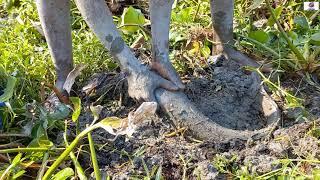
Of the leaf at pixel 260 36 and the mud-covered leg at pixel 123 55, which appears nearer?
the mud-covered leg at pixel 123 55

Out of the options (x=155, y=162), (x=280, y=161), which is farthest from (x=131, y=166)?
(x=280, y=161)

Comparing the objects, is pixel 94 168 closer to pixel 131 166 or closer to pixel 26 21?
pixel 131 166

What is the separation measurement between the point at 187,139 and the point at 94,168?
1.29ft

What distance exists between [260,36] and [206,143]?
0.76 m

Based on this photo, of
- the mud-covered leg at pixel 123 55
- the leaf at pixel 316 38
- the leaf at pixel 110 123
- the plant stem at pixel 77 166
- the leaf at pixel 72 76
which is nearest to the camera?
the leaf at pixel 110 123

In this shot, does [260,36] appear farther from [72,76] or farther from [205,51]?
[72,76]

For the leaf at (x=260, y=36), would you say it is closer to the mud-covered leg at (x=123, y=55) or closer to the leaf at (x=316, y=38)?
the leaf at (x=316, y=38)

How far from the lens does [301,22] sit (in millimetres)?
2875

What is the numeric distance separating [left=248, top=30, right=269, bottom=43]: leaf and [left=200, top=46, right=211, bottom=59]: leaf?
0.20 metres

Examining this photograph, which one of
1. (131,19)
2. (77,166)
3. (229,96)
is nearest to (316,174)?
(229,96)

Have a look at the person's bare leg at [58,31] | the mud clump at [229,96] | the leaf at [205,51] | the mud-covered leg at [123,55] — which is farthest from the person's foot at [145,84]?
the leaf at [205,51]

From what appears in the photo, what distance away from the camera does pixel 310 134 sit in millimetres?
2127

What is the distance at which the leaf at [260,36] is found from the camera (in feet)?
9.00

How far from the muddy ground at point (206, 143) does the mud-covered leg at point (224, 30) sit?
4.1 inches
